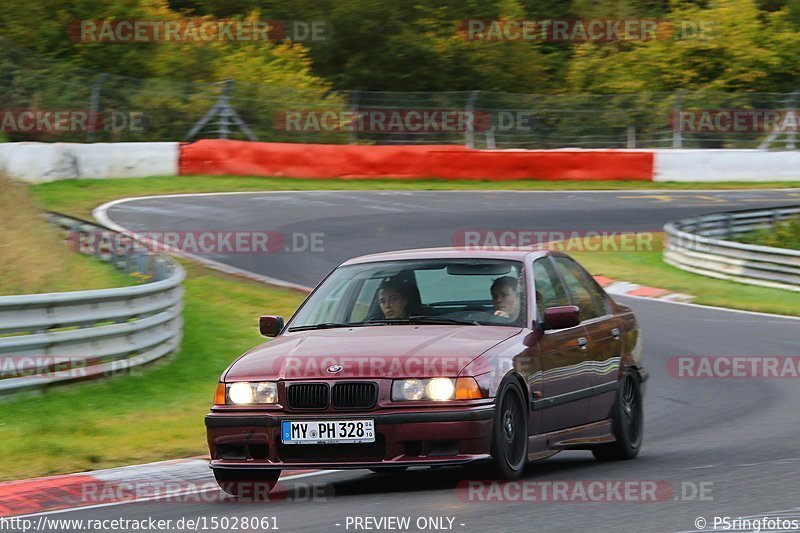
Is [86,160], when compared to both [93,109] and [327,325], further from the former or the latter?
[327,325]

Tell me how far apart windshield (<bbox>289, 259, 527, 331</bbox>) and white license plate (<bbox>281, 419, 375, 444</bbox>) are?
3.72ft

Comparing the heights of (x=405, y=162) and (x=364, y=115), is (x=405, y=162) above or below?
below

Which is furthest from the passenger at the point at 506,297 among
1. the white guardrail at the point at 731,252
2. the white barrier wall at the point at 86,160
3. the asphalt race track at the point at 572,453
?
the white barrier wall at the point at 86,160

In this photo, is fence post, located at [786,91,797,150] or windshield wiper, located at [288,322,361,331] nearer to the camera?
windshield wiper, located at [288,322,361,331]

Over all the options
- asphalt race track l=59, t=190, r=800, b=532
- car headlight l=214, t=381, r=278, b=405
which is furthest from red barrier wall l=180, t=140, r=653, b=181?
car headlight l=214, t=381, r=278, b=405

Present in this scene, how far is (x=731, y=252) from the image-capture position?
2281 centimetres

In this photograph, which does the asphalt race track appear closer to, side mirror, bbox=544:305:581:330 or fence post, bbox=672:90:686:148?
side mirror, bbox=544:305:581:330

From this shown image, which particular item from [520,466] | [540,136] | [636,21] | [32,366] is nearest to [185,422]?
[32,366]

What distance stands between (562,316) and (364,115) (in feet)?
85.0

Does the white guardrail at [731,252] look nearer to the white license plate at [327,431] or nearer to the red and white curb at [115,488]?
the red and white curb at [115,488]

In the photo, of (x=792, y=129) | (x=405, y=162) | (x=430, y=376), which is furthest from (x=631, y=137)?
(x=430, y=376)

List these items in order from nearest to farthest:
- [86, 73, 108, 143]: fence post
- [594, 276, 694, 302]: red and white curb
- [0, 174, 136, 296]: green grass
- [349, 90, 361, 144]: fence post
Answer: [0, 174, 136, 296]: green grass → [594, 276, 694, 302]: red and white curb → [86, 73, 108, 143]: fence post → [349, 90, 361, 144]: fence post

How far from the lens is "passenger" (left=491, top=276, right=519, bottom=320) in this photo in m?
8.25

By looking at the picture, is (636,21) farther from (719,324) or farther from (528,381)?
(528,381)
